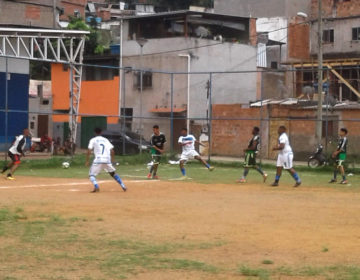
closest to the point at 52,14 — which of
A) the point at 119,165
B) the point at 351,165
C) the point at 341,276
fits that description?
the point at 119,165

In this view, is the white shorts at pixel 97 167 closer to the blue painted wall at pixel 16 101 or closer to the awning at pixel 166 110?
the blue painted wall at pixel 16 101

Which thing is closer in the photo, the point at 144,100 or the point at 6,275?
the point at 6,275

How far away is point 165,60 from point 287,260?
4027 centimetres

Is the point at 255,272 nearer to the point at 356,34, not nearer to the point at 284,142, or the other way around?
the point at 284,142

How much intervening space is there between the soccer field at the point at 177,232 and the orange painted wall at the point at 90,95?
27328 millimetres

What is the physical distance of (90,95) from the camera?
5144 cm

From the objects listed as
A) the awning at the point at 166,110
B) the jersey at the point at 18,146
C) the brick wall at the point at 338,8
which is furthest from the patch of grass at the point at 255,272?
the brick wall at the point at 338,8

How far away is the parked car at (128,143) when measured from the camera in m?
38.4

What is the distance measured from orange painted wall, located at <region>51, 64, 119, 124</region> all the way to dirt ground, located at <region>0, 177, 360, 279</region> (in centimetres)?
2596

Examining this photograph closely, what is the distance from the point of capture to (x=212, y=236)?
1259 centimetres

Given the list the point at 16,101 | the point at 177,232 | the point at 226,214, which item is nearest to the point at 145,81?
the point at 16,101

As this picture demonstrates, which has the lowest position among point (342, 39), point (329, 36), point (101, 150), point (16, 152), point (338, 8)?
point (16, 152)

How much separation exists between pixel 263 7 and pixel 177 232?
5081 centimetres

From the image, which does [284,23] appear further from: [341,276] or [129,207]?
[341,276]
